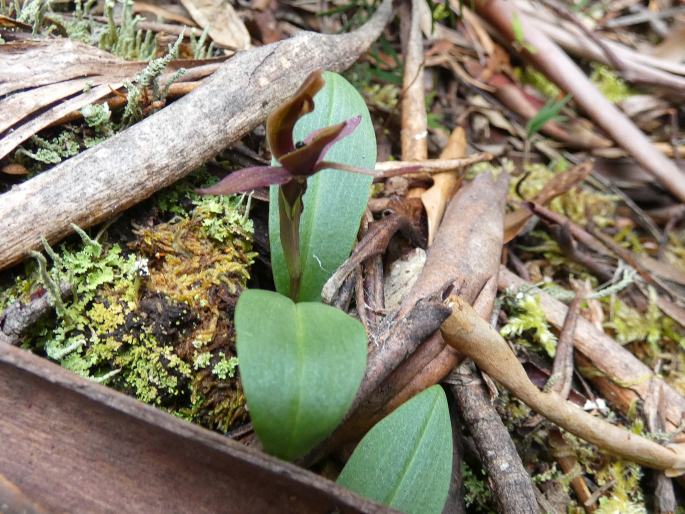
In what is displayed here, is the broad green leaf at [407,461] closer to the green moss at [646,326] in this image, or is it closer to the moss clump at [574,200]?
the green moss at [646,326]

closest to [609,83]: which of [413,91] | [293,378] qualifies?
[413,91]

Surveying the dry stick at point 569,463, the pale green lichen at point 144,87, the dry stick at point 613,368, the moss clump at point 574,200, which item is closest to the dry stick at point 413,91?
the moss clump at point 574,200

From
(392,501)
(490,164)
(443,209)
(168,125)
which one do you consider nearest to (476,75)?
(490,164)

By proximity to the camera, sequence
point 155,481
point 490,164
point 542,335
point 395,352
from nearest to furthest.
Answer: point 155,481 → point 395,352 → point 542,335 → point 490,164

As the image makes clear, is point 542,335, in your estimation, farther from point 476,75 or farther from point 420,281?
point 476,75

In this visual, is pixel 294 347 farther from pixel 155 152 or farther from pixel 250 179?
pixel 155 152

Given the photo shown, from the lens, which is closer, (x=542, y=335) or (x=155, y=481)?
(x=155, y=481)
